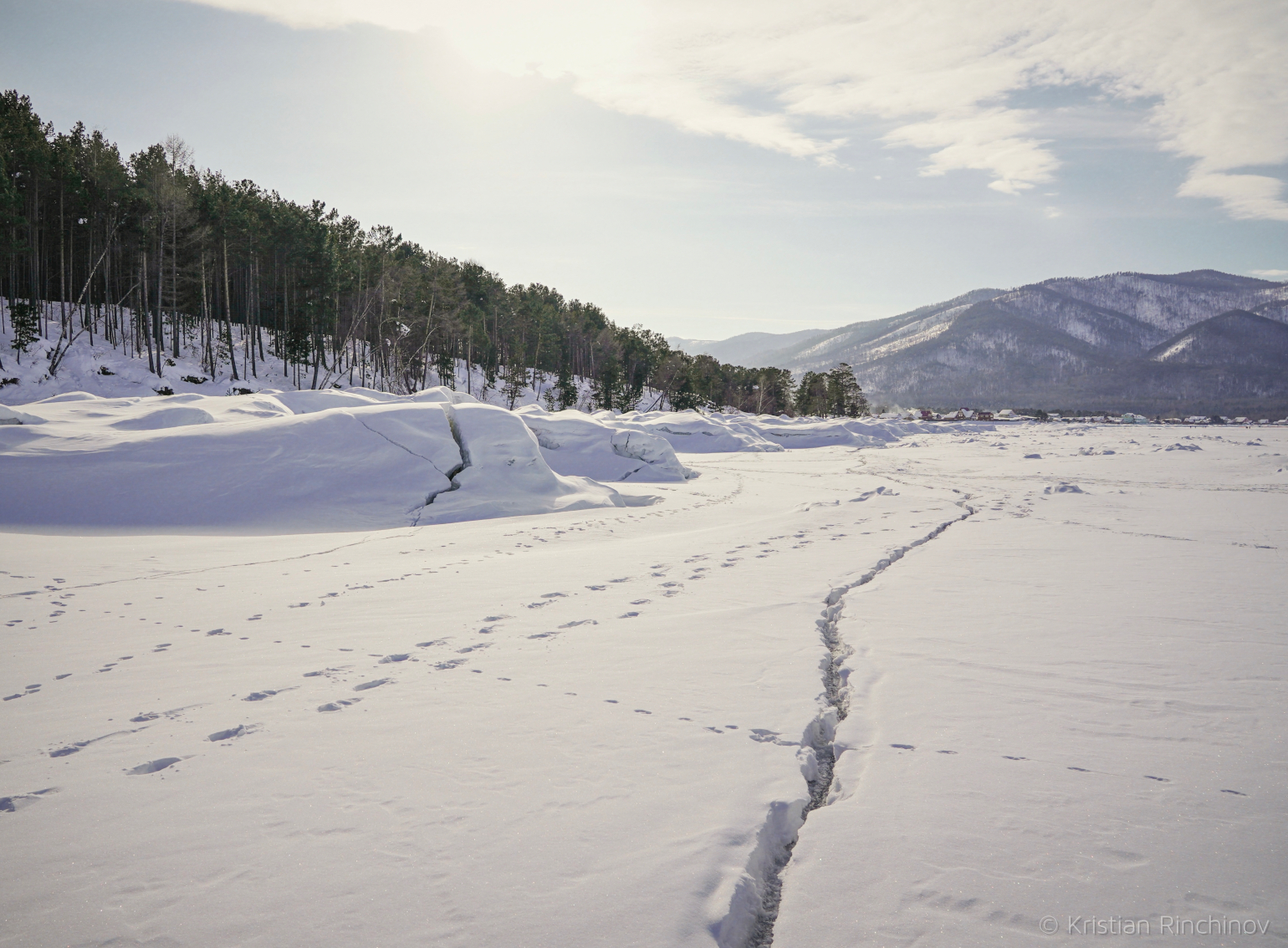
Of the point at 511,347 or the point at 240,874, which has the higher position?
the point at 511,347

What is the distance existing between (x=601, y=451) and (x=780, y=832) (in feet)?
54.2

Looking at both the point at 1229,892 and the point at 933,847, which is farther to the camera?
the point at 933,847

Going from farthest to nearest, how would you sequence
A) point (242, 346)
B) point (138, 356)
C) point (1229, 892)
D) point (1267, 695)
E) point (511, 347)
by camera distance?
point (511, 347)
point (242, 346)
point (138, 356)
point (1267, 695)
point (1229, 892)

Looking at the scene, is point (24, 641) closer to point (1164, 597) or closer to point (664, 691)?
point (664, 691)

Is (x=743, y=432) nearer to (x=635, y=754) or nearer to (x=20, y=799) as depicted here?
(x=635, y=754)

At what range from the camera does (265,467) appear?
9.95 meters

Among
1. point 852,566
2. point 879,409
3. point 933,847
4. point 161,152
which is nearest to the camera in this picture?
point 933,847

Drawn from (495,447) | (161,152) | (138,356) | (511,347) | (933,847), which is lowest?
(933,847)

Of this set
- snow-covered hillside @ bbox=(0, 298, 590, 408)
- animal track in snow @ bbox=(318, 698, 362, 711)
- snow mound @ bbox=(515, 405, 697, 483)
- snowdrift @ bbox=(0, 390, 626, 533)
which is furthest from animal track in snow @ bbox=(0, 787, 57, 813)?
snow-covered hillside @ bbox=(0, 298, 590, 408)

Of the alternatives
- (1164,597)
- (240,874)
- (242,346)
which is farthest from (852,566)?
(242,346)

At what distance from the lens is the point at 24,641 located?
4.00 metres

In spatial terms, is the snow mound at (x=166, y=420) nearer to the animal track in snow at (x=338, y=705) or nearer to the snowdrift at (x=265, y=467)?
the snowdrift at (x=265, y=467)

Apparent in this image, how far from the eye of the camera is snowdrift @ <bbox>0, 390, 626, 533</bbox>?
870 centimetres

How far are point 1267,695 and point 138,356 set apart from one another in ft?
153
